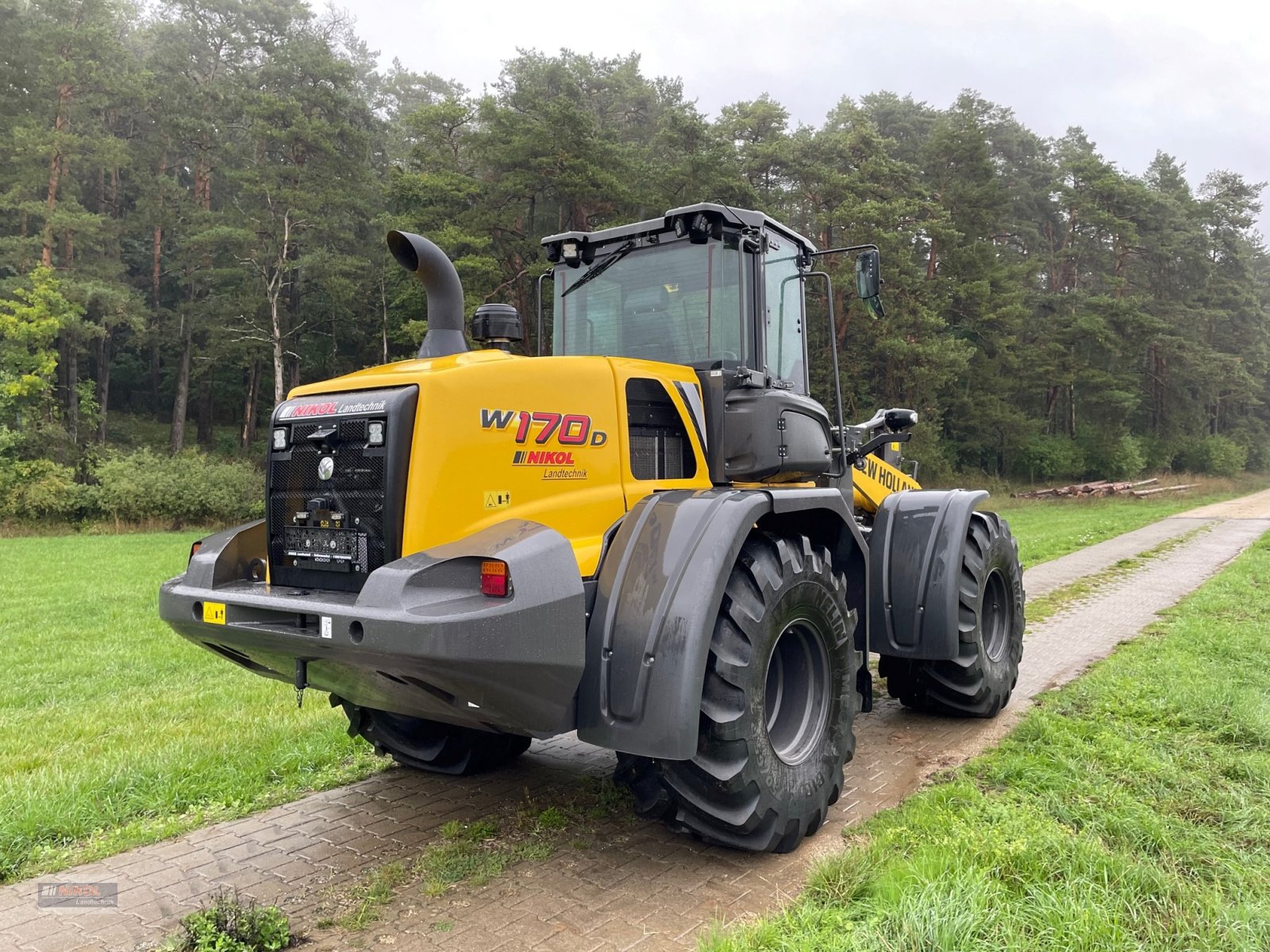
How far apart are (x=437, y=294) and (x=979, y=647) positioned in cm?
372

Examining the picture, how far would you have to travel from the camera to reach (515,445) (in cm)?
346

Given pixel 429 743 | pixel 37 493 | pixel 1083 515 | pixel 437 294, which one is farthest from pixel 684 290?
pixel 37 493

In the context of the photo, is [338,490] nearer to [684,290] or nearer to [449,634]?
[449,634]

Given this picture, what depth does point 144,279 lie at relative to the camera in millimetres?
36125

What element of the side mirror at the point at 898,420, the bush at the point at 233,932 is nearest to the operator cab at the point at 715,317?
the side mirror at the point at 898,420

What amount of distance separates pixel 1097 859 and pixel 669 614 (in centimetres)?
177

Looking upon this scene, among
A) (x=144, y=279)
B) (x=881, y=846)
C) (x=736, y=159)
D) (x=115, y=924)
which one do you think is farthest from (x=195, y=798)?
(x=144, y=279)

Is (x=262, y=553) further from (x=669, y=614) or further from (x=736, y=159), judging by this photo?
(x=736, y=159)

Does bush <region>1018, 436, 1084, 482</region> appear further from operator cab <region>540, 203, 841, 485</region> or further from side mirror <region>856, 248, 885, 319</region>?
operator cab <region>540, 203, 841, 485</region>

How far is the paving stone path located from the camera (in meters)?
3.08

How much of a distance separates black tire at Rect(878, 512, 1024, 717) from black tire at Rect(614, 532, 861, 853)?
1.44 metres

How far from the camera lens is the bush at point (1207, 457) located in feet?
152

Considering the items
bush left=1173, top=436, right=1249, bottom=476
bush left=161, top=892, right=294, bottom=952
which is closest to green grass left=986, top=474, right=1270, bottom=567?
bush left=1173, top=436, right=1249, bottom=476

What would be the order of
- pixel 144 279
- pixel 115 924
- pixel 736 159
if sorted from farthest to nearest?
1. pixel 144 279
2. pixel 736 159
3. pixel 115 924
